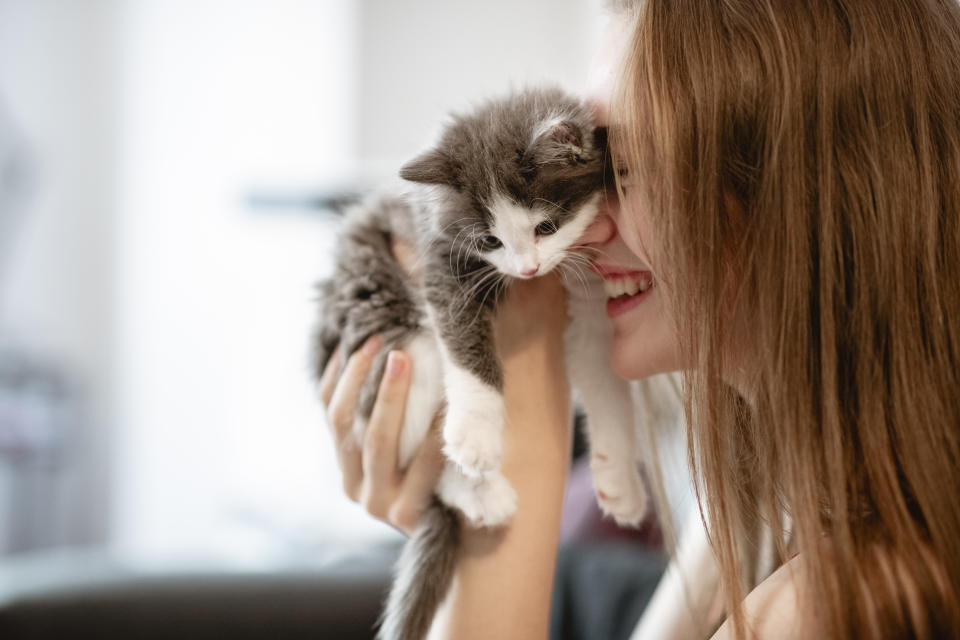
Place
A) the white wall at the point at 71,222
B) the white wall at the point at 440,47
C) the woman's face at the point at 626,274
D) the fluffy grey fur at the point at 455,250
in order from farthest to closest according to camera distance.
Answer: the white wall at the point at 440,47 < the white wall at the point at 71,222 < the fluffy grey fur at the point at 455,250 < the woman's face at the point at 626,274

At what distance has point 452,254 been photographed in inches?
48.9

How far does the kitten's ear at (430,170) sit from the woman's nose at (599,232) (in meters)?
0.23

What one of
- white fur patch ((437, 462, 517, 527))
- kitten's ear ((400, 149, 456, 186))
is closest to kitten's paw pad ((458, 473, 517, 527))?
white fur patch ((437, 462, 517, 527))

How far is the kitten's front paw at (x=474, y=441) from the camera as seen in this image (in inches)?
43.9

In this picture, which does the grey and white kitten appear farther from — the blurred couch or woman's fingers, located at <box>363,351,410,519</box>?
the blurred couch

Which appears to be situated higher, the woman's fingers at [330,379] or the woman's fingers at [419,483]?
the woman's fingers at [330,379]

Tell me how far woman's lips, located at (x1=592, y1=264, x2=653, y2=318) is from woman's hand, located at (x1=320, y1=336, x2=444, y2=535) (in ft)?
1.17

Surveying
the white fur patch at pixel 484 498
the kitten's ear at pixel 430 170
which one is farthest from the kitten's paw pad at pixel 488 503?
the kitten's ear at pixel 430 170

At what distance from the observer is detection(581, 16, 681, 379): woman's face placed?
40.7 inches

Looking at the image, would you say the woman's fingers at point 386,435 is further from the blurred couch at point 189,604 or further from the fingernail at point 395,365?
the blurred couch at point 189,604

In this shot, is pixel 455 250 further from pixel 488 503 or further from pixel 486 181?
pixel 488 503

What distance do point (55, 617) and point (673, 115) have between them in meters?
1.59

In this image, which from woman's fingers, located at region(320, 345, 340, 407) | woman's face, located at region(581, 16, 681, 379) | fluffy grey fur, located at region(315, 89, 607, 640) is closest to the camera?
woman's face, located at region(581, 16, 681, 379)

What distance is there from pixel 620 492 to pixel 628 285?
367 mm
